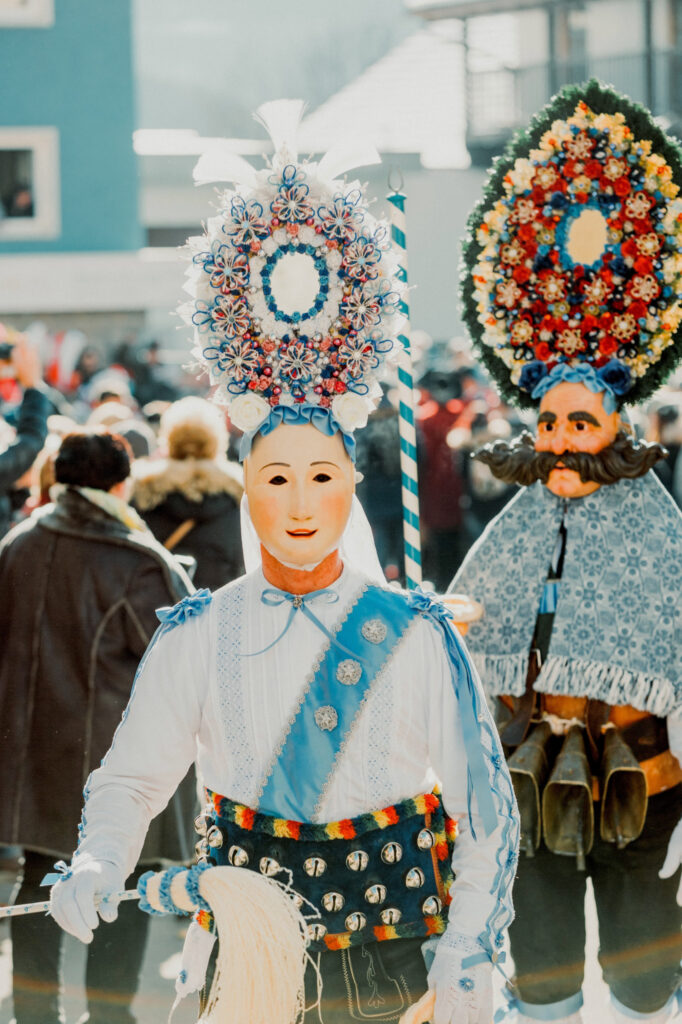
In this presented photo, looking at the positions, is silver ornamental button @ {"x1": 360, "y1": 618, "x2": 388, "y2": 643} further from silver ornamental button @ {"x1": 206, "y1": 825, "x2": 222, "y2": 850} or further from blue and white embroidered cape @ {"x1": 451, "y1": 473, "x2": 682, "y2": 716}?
blue and white embroidered cape @ {"x1": 451, "y1": 473, "x2": 682, "y2": 716}

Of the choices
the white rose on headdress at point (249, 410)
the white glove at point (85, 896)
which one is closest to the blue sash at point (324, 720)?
the white glove at point (85, 896)

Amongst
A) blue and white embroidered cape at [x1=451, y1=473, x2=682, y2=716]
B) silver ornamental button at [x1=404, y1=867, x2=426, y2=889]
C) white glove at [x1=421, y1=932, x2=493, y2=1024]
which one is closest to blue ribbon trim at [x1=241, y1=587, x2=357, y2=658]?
silver ornamental button at [x1=404, y1=867, x2=426, y2=889]

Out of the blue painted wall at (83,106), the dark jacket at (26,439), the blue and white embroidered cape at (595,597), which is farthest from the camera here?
the blue painted wall at (83,106)

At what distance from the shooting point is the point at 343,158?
3012 millimetres

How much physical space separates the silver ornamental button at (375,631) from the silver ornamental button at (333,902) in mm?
474

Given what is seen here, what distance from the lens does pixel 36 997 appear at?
14.6 ft

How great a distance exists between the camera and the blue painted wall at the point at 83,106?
17969 mm

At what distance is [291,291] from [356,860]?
3.55 ft

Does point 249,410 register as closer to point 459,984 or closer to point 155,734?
point 155,734

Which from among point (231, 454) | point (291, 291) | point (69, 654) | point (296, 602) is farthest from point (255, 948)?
point (231, 454)

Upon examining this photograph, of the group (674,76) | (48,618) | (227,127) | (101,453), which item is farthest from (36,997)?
(227,127)

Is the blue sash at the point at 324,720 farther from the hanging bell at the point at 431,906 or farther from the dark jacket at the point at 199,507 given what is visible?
the dark jacket at the point at 199,507

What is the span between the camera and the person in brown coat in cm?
451

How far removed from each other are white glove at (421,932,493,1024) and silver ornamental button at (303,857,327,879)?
0.26 m
